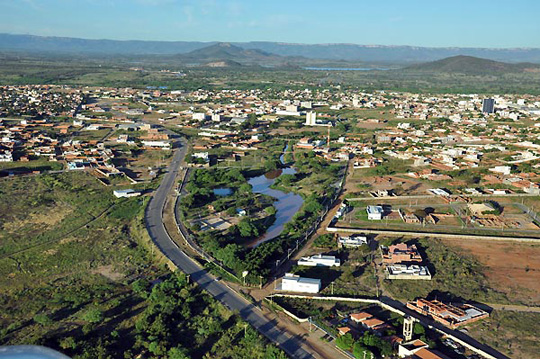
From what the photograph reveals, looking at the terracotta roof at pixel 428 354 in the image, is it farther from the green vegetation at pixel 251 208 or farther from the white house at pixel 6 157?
the white house at pixel 6 157

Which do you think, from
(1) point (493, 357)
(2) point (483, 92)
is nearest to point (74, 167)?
(1) point (493, 357)

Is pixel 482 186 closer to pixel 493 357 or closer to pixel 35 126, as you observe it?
pixel 493 357

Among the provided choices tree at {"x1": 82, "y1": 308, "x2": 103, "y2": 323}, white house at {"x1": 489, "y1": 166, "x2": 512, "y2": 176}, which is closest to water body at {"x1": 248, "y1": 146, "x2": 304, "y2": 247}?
tree at {"x1": 82, "y1": 308, "x2": 103, "y2": 323}

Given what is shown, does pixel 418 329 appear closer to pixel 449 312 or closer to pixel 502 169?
pixel 449 312

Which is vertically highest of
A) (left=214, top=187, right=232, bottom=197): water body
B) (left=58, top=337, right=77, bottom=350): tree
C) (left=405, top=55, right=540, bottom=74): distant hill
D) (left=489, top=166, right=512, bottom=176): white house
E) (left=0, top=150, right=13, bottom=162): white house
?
(left=405, top=55, right=540, bottom=74): distant hill

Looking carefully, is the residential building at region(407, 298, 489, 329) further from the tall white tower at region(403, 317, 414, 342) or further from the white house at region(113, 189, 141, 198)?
the white house at region(113, 189, 141, 198)

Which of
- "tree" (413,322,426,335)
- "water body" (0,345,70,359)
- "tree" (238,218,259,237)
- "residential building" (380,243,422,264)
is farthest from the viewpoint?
"tree" (238,218,259,237)
